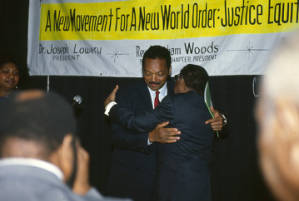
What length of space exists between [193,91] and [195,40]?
4.15 ft

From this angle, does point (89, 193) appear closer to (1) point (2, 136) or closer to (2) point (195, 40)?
(1) point (2, 136)

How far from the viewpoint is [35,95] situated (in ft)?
3.22

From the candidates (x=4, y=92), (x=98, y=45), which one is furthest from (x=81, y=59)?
(x=4, y=92)

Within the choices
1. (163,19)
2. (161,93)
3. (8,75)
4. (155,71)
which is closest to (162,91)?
(161,93)

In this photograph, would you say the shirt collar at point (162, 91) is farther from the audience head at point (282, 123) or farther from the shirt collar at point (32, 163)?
the audience head at point (282, 123)

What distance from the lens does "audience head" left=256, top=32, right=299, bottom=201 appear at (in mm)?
585

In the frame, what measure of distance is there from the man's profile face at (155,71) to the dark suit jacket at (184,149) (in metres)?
0.39

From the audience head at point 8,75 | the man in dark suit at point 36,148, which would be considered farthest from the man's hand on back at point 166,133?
the audience head at point 8,75

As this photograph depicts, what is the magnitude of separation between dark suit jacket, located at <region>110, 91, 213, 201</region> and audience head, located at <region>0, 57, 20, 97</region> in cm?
131

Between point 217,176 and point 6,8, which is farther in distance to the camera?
point 6,8

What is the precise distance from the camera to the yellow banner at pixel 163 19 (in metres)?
3.06

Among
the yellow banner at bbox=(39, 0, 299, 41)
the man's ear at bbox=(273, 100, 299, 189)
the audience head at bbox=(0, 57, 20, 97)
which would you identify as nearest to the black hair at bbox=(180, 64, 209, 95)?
the yellow banner at bbox=(39, 0, 299, 41)

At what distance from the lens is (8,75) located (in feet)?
10.5

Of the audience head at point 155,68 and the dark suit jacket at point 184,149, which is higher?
the audience head at point 155,68
